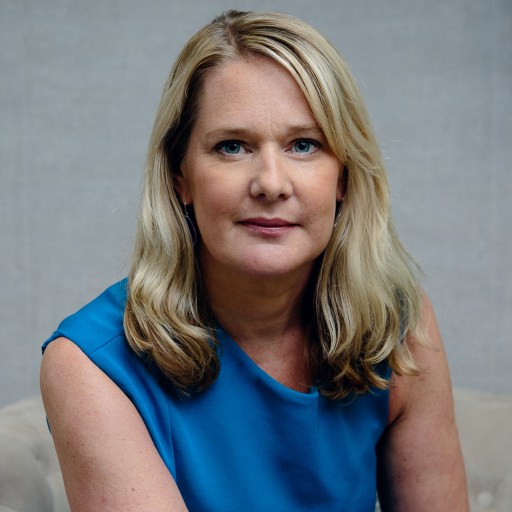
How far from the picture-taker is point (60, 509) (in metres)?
2.08

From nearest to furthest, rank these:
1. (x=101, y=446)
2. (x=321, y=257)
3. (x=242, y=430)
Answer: (x=101, y=446) < (x=242, y=430) < (x=321, y=257)

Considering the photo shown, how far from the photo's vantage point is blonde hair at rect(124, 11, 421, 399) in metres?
1.72

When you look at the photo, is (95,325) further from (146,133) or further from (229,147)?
(146,133)

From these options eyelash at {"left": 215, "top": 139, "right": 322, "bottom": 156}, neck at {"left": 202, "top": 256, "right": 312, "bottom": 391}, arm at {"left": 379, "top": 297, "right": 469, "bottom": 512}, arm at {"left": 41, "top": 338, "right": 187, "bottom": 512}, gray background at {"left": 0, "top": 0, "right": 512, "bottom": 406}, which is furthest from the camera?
gray background at {"left": 0, "top": 0, "right": 512, "bottom": 406}

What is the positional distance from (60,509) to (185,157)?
0.83m

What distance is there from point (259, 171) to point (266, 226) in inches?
3.8

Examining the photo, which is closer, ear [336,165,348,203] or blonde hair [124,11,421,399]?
blonde hair [124,11,421,399]

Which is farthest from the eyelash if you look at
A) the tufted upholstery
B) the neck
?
the tufted upholstery

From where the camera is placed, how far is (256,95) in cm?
169

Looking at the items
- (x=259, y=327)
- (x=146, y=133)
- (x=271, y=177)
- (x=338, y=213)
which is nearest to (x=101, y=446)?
(x=259, y=327)

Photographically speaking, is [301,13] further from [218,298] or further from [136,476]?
[136,476]

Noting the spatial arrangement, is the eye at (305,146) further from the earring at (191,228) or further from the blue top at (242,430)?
the blue top at (242,430)

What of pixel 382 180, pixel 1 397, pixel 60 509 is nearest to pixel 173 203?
pixel 382 180

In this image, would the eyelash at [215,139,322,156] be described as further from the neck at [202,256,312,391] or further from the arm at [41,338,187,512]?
the arm at [41,338,187,512]
